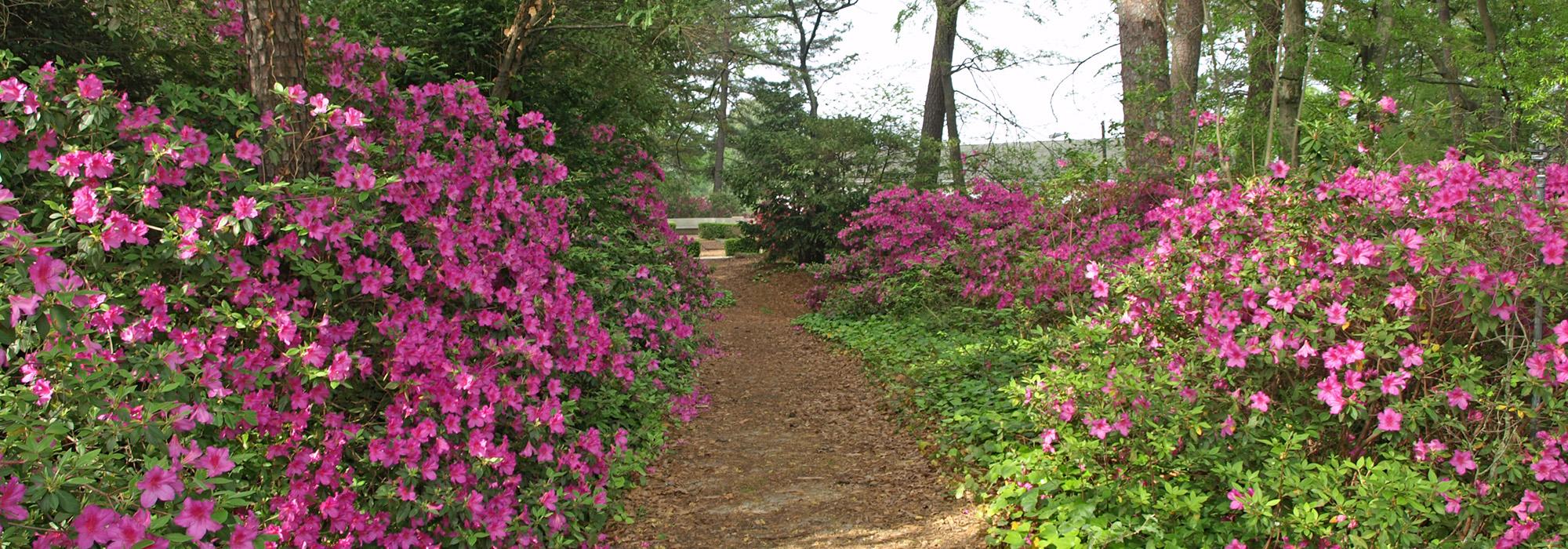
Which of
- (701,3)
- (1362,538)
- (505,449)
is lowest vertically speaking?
(1362,538)

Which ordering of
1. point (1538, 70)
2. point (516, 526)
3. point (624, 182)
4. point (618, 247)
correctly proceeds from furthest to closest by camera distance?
1. point (1538, 70)
2. point (624, 182)
3. point (618, 247)
4. point (516, 526)

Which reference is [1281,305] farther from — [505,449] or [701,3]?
[701,3]

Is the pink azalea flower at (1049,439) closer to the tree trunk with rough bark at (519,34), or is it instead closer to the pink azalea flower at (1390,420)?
the pink azalea flower at (1390,420)

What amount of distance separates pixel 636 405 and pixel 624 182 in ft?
8.53

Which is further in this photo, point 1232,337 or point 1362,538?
point 1232,337

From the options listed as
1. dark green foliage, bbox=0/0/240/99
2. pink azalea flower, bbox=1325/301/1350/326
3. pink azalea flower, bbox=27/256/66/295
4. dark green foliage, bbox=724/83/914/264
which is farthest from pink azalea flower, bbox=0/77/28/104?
dark green foliage, bbox=724/83/914/264

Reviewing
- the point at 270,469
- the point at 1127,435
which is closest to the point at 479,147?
the point at 270,469

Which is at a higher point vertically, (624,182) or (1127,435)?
(624,182)

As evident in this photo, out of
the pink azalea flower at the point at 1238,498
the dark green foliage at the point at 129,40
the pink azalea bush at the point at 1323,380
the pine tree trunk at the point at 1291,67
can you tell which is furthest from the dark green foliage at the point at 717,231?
the pink azalea flower at the point at 1238,498

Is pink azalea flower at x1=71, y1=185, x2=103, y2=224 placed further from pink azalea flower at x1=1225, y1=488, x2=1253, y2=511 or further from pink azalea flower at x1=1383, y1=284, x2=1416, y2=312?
pink azalea flower at x1=1383, y1=284, x2=1416, y2=312

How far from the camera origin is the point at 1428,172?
9.92ft

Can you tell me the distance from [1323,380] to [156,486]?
322 cm

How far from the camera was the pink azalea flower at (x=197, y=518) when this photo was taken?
1743 millimetres

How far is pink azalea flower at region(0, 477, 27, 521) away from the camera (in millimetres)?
1487
